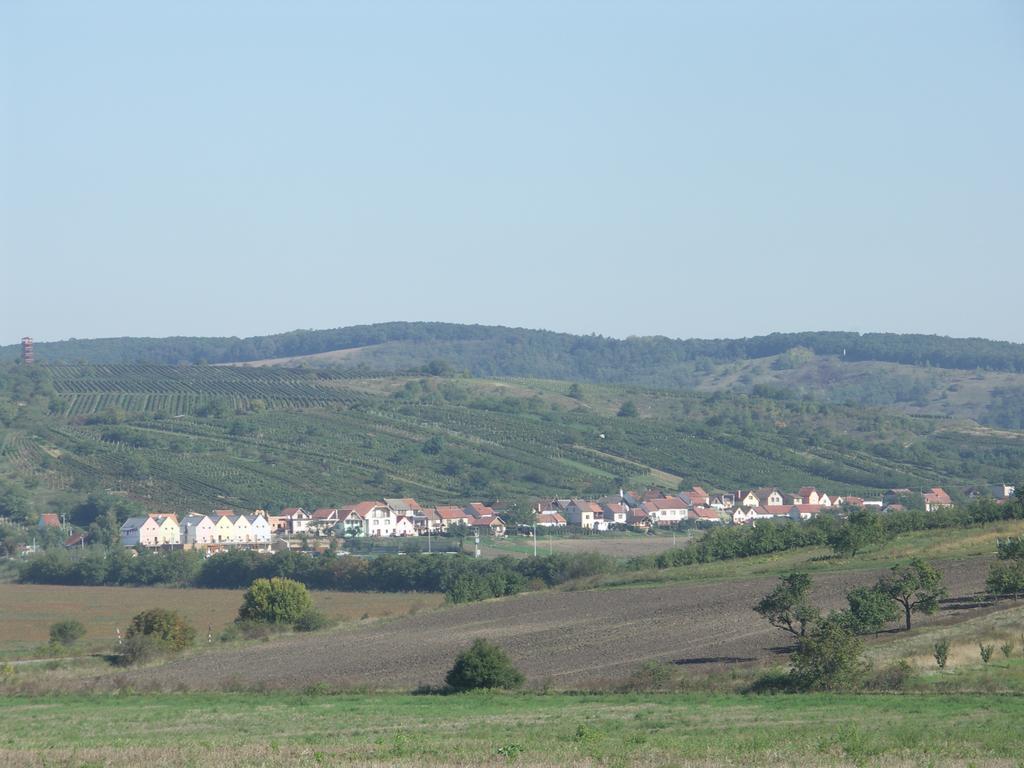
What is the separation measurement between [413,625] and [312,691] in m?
16.9

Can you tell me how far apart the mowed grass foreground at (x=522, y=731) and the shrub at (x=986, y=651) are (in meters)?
4.11

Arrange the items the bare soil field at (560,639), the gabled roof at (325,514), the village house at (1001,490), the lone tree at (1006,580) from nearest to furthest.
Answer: the bare soil field at (560,639) → the lone tree at (1006,580) → the gabled roof at (325,514) → the village house at (1001,490)

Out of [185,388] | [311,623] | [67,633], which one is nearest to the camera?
[67,633]

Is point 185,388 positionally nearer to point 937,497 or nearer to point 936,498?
point 937,497

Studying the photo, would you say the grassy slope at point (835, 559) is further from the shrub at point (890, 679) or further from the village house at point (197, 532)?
the village house at point (197, 532)

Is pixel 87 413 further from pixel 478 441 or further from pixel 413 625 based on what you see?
pixel 413 625

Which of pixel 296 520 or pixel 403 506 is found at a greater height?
pixel 403 506

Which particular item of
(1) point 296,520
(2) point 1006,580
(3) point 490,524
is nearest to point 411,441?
(1) point 296,520

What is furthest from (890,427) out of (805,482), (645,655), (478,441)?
(645,655)

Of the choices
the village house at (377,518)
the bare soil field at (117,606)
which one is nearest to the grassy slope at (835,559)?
the bare soil field at (117,606)

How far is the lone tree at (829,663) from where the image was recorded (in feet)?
103

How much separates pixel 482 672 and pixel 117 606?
3918cm

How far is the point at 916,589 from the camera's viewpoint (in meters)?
40.0

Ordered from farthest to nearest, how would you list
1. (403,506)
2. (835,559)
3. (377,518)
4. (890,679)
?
1. (403,506)
2. (377,518)
3. (835,559)
4. (890,679)
